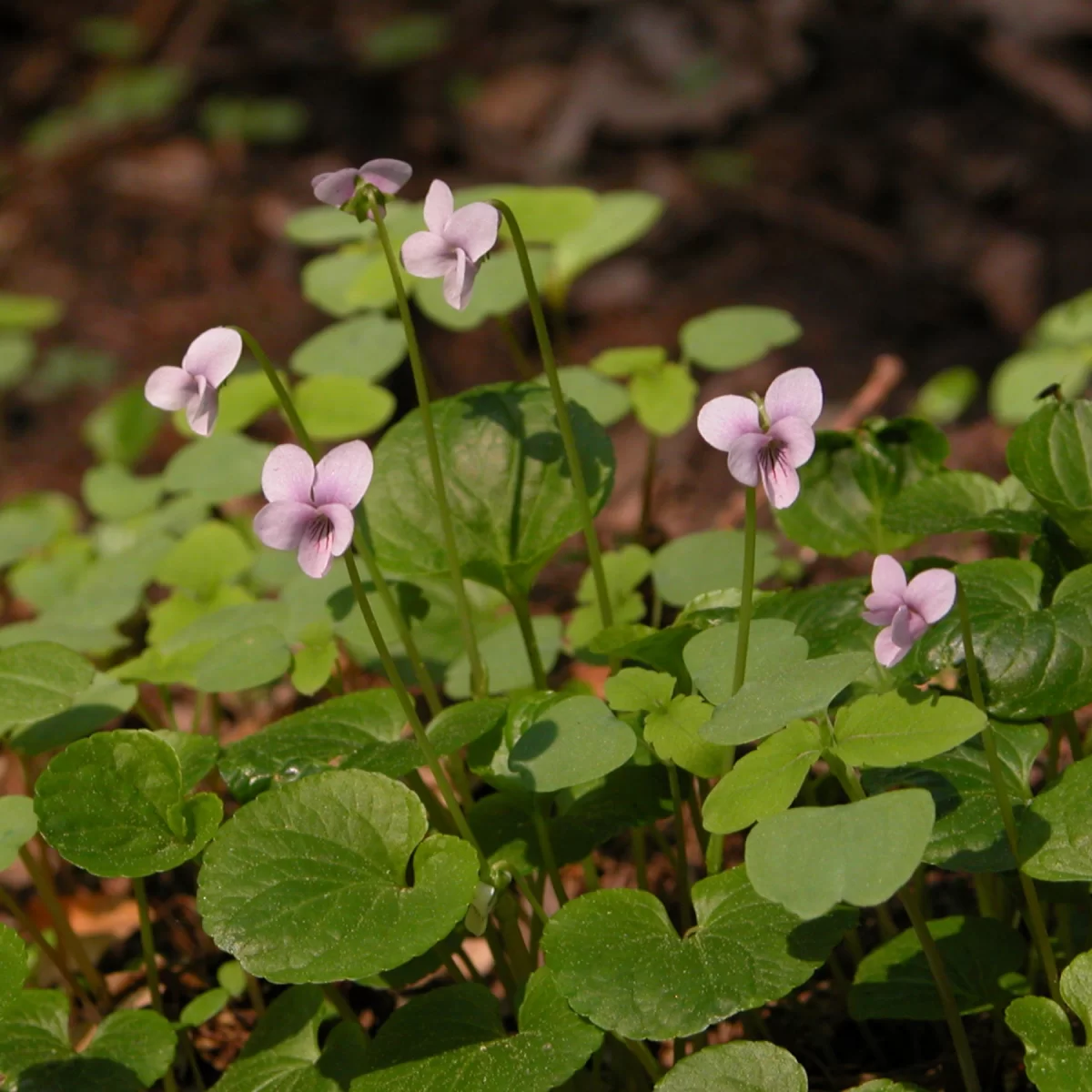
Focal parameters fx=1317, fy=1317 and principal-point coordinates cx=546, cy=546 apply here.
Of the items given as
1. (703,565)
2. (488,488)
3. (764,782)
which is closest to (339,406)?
(488,488)

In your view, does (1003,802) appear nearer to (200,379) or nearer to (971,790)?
(971,790)

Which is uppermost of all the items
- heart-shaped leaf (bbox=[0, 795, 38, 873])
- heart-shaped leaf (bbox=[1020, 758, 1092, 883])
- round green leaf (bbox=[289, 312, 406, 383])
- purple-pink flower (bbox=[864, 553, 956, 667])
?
purple-pink flower (bbox=[864, 553, 956, 667])

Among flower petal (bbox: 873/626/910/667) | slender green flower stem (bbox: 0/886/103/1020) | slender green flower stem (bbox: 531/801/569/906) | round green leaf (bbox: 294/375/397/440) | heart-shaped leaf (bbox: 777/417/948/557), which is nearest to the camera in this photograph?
flower petal (bbox: 873/626/910/667)

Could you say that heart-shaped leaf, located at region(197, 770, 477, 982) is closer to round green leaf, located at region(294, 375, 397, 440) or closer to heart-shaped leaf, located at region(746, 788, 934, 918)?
heart-shaped leaf, located at region(746, 788, 934, 918)

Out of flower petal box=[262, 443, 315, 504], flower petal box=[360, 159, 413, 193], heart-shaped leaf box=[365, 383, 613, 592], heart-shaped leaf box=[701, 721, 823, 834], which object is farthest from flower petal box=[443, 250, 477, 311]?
heart-shaped leaf box=[701, 721, 823, 834]

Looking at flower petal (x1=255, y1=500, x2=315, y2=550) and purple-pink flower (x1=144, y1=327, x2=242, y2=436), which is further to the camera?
purple-pink flower (x1=144, y1=327, x2=242, y2=436)

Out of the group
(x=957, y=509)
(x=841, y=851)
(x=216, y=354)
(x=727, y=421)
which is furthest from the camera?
(x=957, y=509)
